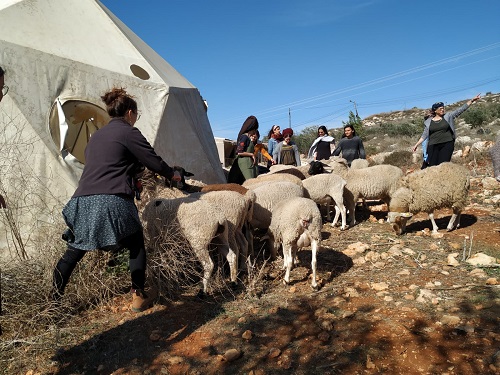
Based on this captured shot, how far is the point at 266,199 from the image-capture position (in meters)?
5.78

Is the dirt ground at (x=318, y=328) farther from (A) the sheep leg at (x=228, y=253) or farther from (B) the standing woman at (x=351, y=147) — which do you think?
(B) the standing woman at (x=351, y=147)

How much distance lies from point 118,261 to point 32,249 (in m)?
1.20

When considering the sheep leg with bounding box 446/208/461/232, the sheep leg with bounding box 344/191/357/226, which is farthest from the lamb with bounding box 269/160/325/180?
the sheep leg with bounding box 446/208/461/232

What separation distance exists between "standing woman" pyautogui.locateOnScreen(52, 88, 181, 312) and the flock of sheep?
911 millimetres

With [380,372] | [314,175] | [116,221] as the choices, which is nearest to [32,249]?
[116,221]

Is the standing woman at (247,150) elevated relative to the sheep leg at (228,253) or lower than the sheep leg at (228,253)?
elevated

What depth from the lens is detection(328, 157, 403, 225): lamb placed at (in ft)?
24.5

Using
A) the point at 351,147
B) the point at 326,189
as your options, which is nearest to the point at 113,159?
the point at 326,189

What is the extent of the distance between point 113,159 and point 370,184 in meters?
5.48

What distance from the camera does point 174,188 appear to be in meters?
5.40

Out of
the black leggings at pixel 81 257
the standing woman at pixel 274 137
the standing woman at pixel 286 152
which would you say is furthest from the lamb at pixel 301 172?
the black leggings at pixel 81 257

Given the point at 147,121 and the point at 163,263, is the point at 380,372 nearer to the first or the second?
the point at 163,263

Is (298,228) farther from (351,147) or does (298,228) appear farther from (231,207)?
(351,147)

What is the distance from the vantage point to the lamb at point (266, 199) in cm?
571
